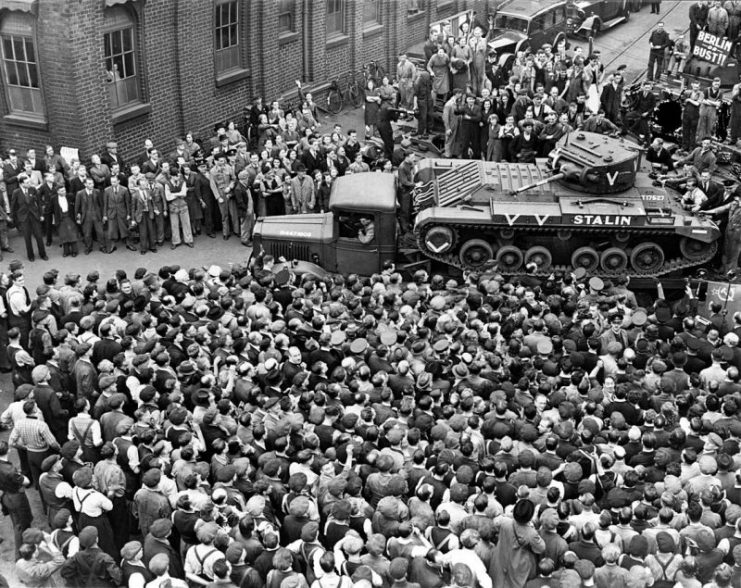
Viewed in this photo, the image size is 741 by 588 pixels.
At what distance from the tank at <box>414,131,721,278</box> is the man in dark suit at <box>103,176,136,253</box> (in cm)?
598

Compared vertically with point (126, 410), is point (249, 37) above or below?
above

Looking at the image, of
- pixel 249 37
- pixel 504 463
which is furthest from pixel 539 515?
pixel 249 37

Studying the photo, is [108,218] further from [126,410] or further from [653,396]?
[653,396]

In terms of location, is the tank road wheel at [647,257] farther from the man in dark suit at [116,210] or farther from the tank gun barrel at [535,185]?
the man in dark suit at [116,210]

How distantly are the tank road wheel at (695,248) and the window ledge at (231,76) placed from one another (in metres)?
12.3

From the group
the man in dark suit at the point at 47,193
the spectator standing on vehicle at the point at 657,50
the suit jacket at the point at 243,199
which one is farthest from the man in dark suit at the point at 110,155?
the spectator standing on vehicle at the point at 657,50

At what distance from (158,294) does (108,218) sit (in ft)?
17.0

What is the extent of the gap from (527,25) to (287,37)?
8.21 metres

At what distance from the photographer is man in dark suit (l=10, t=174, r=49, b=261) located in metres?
18.5

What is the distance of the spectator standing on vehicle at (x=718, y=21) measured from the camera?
26891 millimetres

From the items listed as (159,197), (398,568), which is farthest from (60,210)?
(398,568)

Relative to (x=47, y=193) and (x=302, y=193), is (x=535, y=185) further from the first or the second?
(x=47, y=193)

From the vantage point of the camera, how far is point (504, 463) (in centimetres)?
1030

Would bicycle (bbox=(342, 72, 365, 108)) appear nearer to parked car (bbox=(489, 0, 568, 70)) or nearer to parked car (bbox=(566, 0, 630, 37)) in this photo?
parked car (bbox=(489, 0, 568, 70))
